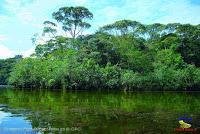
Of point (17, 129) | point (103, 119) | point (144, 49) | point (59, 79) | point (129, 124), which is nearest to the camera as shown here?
point (17, 129)

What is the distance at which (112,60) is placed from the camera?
45.1 meters

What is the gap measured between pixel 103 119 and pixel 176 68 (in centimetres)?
3434

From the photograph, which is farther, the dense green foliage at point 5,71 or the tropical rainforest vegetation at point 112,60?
the dense green foliage at point 5,71

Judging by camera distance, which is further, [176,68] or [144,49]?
[144,49]

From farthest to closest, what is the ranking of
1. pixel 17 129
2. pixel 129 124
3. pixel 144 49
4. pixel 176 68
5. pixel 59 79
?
pixel 144 49, pixel 176 68, pixel 59 79, pixel 129 124, pixel 17 129

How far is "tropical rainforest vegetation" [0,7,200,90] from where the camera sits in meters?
41.8

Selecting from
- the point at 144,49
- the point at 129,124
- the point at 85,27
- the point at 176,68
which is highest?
the point at 85,27

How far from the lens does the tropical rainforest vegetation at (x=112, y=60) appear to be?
4175 cm

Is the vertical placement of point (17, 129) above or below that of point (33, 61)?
below

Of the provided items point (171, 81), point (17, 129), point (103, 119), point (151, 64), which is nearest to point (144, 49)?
point (151, 64)

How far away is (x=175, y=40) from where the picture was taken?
4894 cm

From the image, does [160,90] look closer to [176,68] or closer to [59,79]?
[176,68]

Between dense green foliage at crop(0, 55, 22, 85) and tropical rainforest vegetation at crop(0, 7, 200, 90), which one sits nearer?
tropical rainforest vegetation at crop(0, 7, 200, 90)

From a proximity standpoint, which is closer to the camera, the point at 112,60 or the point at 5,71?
the point at 112,60
